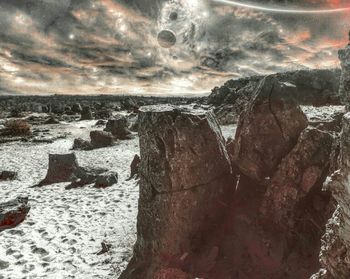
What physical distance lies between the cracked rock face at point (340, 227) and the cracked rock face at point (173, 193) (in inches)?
108

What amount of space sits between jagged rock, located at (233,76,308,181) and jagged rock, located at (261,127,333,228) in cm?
45

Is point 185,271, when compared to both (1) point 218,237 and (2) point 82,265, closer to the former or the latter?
(1) point 218,237

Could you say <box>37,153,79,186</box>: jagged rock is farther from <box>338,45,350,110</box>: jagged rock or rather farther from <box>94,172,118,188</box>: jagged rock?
<box>338,45,350,110</box>: jagged rock

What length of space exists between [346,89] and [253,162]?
2.76 meters

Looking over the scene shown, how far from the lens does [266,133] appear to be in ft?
21.6

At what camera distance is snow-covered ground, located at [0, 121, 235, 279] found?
7.00 metres

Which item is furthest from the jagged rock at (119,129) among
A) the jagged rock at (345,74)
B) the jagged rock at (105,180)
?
the jagged rock at (345,74)

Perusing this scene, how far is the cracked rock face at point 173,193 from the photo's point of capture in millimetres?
6141

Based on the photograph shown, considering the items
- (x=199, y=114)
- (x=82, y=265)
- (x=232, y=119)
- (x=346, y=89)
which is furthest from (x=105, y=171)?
(x=232, y=119)

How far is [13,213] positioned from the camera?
30.3 ft

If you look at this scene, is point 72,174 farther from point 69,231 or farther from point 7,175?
point 69,231

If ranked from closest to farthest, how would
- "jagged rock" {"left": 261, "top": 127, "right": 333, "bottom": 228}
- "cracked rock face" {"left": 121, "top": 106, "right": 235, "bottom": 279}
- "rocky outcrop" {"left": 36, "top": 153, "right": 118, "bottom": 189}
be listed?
"jagged rock" {"left": 261, "top": 127, "right": 333, "bottom": 228}, "cracked rock face" {"left": 121, "top": 106, "right": 235, "bottom": 279}, "rocky outcrop" {"left": 36, "top": 153, "right": 118, "bottom": 189}

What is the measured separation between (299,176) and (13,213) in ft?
25.7

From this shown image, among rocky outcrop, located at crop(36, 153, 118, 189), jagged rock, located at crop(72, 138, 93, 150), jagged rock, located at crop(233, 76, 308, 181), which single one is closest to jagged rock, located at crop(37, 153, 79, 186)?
rocky outcrop, located at crop(36, 153, 118, 189)
